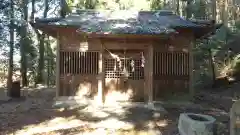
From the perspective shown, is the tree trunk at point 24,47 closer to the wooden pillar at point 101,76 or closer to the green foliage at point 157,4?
the wooden pillar at point 101,76

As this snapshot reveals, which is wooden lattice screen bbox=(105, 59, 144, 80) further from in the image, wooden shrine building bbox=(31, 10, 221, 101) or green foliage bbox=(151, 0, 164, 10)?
green foliage bbox=(151, 0, 164, 10)

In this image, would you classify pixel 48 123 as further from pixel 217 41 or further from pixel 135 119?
pixel 217 41

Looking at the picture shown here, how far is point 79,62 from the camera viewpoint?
469 inches

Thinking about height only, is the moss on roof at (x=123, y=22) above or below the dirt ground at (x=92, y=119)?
above

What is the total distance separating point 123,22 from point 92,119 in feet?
14.5

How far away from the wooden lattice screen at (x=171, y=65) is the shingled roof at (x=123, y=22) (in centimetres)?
124

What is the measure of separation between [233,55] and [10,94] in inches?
556

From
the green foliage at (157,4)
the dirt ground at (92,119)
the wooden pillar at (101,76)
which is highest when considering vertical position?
Answer: the green foliage at (157,4)

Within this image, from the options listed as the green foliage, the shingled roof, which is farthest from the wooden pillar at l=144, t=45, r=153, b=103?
the green foliage

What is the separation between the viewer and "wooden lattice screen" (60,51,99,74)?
11.9 meters

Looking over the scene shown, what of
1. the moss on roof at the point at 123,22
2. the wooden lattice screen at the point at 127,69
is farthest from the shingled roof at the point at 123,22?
the wooden lattice screen at the point at 127,69

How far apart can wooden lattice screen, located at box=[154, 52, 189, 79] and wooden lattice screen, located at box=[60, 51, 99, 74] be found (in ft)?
8.54

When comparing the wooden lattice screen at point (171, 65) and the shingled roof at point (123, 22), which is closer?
the shingled roof at point (123, 22)

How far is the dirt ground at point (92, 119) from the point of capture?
7.77 meters
